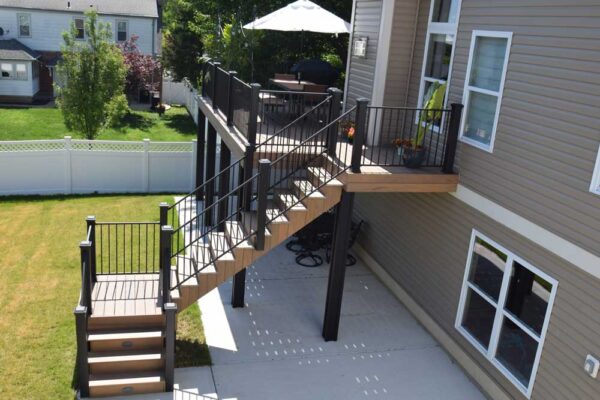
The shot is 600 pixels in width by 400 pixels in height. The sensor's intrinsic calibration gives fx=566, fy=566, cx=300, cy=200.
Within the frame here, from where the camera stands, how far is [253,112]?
778 centimetres

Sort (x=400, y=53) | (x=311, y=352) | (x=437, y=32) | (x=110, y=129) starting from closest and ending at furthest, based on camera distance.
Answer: (x=311, y=352) < (x=437, y=32) < (x=400, y=53) < (x=110, y=129)

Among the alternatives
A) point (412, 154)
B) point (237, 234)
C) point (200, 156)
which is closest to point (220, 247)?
point (237, 234)

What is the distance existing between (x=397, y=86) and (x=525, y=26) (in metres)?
3.09

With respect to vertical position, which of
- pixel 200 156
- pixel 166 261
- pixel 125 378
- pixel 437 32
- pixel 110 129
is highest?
pixel 437 32

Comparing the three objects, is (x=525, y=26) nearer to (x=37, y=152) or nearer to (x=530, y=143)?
(x=530, y=143)

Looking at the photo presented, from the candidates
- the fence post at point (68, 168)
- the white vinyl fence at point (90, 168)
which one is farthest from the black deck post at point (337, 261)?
the fence post at point (68, 168)

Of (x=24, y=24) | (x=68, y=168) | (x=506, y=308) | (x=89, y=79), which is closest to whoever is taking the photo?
(x=506, y=308)

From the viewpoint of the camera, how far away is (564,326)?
5.86 metres

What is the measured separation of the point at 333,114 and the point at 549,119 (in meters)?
2.79

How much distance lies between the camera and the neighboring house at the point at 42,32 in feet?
90.1

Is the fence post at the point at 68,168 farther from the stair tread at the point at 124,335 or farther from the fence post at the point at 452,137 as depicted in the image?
the fence post at the point at 452,137

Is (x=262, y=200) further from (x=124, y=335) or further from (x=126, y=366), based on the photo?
(x=126, y=366)

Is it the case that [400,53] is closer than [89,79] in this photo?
Yes

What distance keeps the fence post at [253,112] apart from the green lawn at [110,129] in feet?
43.4
